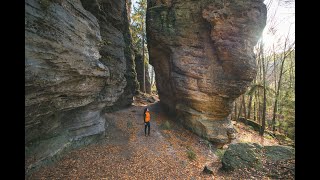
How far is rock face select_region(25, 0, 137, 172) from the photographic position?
6109 millimetres

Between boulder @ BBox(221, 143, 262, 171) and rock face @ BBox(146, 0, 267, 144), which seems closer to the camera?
boulder @ BBox(221, 143, 262, 171)

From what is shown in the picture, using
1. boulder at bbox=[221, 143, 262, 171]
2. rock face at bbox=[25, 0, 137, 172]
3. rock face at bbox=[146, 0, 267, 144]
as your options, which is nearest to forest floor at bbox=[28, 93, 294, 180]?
boulder at bbox=[221, 143, 262, 171]

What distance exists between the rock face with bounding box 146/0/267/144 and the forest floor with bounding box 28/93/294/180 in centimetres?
263

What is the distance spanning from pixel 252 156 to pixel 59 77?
1042 cm

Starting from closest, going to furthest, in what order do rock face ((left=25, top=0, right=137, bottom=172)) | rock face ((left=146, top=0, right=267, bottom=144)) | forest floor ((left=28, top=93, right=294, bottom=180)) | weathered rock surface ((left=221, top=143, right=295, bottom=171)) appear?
rock face ((left=25, top=0, right=137, bottom=172)) → forest floor ((left=28, top=93, right=294, bottom=180)) → weathered rock surface ((left=221, top=143, right=295, bottom=171)) → rock face ((left=146, top=0, right=267, bottom=144))

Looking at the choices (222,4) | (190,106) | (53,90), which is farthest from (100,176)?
(222,4)

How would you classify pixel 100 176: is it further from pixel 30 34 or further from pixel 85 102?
pixel 30 34

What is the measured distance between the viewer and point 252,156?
913 centimetres

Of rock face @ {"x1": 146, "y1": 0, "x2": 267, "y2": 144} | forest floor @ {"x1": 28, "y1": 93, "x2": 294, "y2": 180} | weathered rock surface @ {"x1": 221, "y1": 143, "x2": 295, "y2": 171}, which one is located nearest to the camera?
forest floor @ {"x1": 28, "y1": 93, "x2": 294, "y2": 180}

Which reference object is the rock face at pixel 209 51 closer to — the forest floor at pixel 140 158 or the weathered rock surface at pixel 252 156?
the forest floor at pixel 140 158

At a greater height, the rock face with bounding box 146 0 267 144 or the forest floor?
the rock face with bounding box 146 0 267 144

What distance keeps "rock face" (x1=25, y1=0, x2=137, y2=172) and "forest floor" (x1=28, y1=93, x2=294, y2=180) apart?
923 millimetres

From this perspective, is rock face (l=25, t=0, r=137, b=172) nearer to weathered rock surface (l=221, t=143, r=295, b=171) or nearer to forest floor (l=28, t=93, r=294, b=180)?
forest floor (l=28, t=93, r=294, b=180)

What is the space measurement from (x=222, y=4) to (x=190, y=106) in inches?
365
